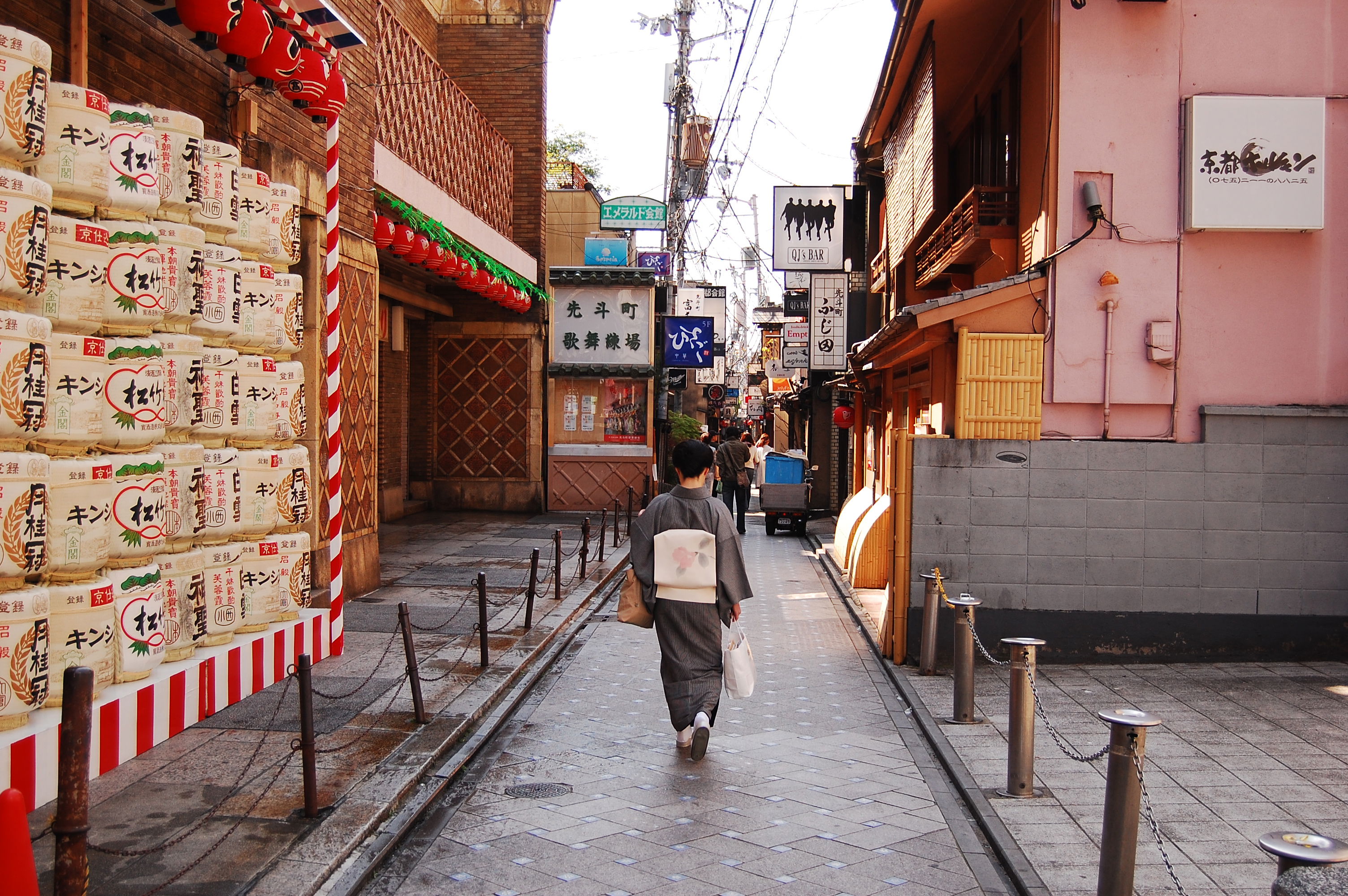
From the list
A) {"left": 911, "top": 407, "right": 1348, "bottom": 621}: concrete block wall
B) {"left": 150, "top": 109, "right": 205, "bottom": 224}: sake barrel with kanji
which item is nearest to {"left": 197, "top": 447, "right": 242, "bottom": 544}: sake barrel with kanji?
{"left": 150, "top": 109, "right": 205, "bottom": 224}: sake barrel with kanji

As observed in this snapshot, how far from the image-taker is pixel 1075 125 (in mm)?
9219

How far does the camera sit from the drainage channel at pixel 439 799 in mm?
4852

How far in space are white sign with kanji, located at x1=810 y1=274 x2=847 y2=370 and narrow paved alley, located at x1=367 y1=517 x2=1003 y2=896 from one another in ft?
40.5

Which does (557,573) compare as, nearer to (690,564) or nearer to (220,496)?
(690,564)

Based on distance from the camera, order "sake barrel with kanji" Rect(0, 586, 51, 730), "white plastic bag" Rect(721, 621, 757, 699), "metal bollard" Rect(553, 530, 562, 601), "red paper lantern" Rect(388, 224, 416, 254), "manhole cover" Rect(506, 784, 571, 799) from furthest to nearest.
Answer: "red paper lantern" Rect(388, 224, 416, 254)
"metal bollard" Rect(553, 530, 562, 601)
"white plastic bag" Rect(721, 621, 757, 699)
"manhole cover" Rect(506, 784, 571, 799)
"sake barrel with kanji" Rect(0, 586, 51, 730)

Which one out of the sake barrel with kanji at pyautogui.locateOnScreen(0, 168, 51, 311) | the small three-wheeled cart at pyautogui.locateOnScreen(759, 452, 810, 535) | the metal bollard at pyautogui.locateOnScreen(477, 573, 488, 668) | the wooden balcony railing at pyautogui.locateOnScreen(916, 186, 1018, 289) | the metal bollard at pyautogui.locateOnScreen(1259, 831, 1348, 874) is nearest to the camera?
the metal bollard at pyautogui.locateOnScreen(1259, 831, 1348, 874)

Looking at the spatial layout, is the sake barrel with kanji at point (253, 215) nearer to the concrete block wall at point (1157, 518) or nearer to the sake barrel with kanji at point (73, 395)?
the sake barrel with kanji at point (73, 395)

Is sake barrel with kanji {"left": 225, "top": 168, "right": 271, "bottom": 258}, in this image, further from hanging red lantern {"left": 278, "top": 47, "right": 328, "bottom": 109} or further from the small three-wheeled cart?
the small three-wheeled cart

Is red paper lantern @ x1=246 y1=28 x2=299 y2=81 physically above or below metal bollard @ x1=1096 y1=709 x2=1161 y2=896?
above

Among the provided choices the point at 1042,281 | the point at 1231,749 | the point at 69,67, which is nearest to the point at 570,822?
the point at 1231,749

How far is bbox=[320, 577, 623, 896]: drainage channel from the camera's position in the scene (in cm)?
485

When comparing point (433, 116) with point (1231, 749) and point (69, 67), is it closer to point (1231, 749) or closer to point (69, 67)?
point (69, 67)

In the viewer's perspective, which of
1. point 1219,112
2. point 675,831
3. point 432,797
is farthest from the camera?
point 1219,112

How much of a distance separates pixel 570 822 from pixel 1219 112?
323 inches
